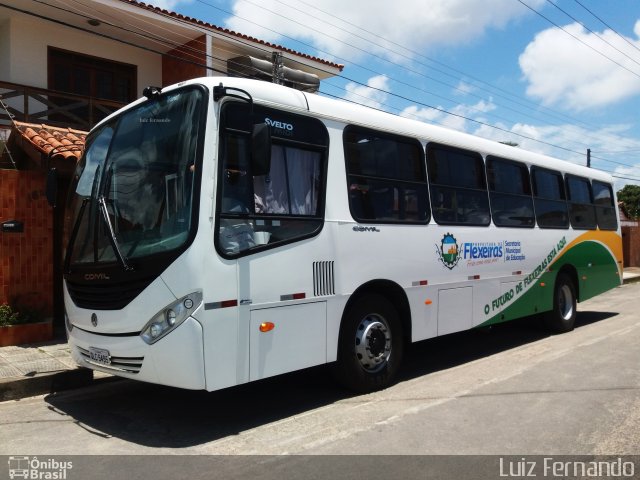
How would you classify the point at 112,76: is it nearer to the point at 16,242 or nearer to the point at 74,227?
the point at 16,242

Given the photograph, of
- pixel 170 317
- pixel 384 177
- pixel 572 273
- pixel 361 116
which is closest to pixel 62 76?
pixel 361 116

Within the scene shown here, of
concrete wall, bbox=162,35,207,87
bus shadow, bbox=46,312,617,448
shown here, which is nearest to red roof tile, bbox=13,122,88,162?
bus shadow, bbox=46,312,617,448

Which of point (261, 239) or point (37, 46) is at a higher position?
point (37, 46)

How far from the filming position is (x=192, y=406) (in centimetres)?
590

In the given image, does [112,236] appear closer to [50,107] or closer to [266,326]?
[266,326]

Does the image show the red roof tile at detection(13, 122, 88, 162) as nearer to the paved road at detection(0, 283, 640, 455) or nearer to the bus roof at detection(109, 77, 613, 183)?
the paved road at detection(0, 283, 640, 455)

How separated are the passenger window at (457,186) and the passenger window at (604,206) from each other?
15.6 ft

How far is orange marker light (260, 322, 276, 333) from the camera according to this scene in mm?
4957

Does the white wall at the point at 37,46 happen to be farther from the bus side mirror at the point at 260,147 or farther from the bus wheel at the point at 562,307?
the bus wheel at the point at 562,307

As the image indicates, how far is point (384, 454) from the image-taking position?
445 cm

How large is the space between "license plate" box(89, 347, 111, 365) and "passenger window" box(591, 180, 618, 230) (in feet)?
33.1

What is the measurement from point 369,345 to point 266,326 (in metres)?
1.61

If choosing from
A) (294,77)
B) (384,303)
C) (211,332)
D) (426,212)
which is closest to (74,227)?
(211,332)

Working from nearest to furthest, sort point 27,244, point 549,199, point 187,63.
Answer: point 27,244, point 549,199, point 187,63
